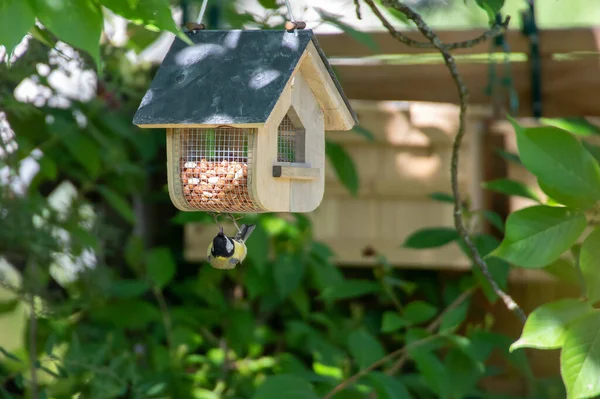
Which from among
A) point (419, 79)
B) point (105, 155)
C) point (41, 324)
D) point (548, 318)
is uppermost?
point (419, 79)

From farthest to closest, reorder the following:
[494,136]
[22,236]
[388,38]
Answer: [388,38]
[494,136]
[22,236]

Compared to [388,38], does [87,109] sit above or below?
below

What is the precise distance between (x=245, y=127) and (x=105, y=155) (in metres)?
1.22

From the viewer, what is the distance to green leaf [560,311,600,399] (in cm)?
137

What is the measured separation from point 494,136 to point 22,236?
1342 millimetres

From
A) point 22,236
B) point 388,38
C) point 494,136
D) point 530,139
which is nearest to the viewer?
point 530,139

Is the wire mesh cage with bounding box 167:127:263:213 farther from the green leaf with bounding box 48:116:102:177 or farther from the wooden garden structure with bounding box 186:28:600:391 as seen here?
the wooden garden structure with bounding box 186:28:600:391

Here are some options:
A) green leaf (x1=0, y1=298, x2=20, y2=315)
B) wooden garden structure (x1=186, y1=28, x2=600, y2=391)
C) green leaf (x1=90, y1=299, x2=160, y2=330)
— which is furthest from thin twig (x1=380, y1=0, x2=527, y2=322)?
green leaf (x1=0, y1=298, x2=20, y2=315)

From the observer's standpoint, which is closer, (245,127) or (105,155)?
(245,127)

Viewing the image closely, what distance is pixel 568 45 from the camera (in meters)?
2.41

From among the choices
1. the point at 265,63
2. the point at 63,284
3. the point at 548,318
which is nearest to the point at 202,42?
the point at 265,63

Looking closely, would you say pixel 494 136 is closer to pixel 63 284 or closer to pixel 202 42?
pixel 202 42

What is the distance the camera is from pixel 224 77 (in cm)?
124

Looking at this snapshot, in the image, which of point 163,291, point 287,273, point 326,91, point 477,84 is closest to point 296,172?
point 326,91
